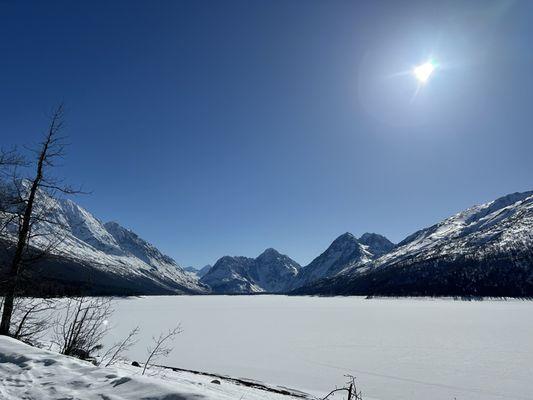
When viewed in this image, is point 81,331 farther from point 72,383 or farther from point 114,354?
point 114,354

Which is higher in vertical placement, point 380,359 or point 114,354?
point 380,359

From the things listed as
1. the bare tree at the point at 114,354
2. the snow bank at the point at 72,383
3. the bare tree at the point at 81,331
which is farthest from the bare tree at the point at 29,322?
the snow bank at the point at 72,383

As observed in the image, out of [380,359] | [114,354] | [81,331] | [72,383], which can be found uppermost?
[81,331]

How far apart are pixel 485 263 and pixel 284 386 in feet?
693

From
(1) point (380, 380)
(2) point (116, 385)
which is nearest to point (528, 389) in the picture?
(1) point (380, 380)

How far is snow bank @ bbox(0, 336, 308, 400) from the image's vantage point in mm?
6797

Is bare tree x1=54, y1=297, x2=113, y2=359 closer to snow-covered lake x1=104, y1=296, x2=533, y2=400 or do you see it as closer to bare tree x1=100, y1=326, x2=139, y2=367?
bare tree x1=100, y1=326, x2=139, y2=367

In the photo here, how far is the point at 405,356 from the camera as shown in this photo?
31.0 m

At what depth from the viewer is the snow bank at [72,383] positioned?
680 centimetres

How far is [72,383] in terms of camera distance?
752 cm

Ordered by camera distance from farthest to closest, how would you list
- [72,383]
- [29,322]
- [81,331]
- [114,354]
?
[114,354] → [29,322] → [81,331] → [72,383]

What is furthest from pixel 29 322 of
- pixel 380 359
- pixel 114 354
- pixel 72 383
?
pixel 380 359

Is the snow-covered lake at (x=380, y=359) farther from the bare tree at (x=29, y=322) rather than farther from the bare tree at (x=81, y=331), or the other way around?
the bare tree at (x=29, y=322)

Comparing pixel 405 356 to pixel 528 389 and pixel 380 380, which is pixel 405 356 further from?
pixel 528 389
